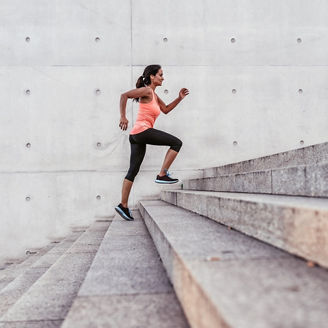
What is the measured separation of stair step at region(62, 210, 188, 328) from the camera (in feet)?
3.83

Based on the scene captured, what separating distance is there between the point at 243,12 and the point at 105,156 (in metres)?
3.22

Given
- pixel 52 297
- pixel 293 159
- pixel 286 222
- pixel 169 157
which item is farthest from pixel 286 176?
pixel 169 157

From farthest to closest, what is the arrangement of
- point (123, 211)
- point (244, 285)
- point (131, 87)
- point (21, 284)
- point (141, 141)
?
point (131, 87) → point (123, 211) → point (141, 141) → point (21, 284) → point (244, 285)

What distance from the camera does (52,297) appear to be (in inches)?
71.8

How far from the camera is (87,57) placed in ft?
18.4

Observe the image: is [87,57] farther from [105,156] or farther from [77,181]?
[77,181]

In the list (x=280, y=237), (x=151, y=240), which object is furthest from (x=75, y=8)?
(x=280, y=237)

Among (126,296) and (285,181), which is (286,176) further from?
(126,296)

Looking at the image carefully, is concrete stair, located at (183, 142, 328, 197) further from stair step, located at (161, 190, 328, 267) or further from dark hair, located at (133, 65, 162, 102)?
dark hair, located at (133, 65, 162, 102)

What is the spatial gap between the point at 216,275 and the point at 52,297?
3.66 feet

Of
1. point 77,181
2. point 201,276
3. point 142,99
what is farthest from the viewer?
point 77,181

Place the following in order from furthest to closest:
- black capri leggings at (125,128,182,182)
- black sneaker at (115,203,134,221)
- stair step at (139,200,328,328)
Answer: black sneaker at (115,203,134,221) → black capri leggings at (125,128,182,182) → stair step at (139,200,328,328)

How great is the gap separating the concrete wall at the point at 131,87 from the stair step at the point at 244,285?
13.5ft

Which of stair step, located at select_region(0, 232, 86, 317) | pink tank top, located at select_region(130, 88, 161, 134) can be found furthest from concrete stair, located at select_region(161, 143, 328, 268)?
stair step, located at select_region(0, 232, 86, 317)
